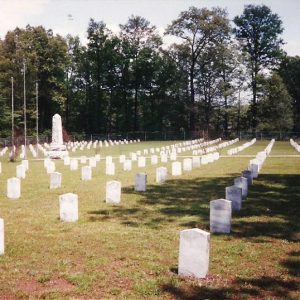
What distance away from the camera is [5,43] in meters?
56.0

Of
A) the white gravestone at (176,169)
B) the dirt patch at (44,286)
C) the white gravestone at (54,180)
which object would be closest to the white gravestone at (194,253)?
the dirt patch at (44,286)

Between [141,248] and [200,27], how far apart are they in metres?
56.4

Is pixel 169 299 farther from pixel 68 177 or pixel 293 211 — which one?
pixel 68 177

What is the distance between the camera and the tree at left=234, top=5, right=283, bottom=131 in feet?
217

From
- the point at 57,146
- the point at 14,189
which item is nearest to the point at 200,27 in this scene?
the point at 57,146

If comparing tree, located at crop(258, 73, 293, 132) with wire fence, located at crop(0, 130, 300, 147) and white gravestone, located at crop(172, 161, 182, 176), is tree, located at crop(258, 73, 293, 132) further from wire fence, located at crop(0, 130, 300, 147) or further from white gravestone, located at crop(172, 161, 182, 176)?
white gravestone, located at crop(172, 161, 182, 176)

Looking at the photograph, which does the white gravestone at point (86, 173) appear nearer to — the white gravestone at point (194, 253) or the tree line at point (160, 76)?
the white gravestone at point (194, 253)

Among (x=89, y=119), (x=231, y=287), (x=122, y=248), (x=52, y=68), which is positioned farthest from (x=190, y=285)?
(x=89, y=119)

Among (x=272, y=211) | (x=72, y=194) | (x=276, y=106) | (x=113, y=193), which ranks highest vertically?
(x=276, y=106)

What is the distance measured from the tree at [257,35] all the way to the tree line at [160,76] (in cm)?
16

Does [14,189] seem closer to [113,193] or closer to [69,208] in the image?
[113,193]

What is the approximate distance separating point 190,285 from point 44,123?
195 ft

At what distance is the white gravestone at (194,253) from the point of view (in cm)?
629

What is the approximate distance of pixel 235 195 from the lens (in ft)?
36.5
